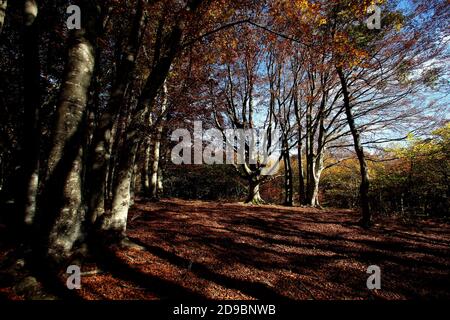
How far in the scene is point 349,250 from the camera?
582 cm

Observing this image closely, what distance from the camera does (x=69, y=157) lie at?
3.83 meters

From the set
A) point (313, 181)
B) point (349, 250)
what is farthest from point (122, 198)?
point (313, 181)

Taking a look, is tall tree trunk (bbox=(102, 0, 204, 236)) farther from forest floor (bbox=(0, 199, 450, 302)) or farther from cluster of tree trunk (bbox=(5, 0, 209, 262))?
forest floor (bbox=(0, 199, 450, 302))

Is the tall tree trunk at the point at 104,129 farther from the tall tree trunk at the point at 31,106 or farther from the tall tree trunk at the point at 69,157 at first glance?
the tall tree trunk at the point at 69,157

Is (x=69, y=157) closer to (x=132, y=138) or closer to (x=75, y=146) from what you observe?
(x=75, y=146)

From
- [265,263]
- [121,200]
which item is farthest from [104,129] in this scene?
[265,263]

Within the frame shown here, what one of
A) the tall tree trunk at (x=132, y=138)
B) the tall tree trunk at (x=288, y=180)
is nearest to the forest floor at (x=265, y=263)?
the tall tree trunk at (x=132, y=138)

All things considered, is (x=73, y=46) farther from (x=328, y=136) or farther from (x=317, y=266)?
(x=328, y=136)

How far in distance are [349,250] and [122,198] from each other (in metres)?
5.65

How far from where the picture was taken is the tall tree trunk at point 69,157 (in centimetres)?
362

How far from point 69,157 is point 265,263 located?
164 inches

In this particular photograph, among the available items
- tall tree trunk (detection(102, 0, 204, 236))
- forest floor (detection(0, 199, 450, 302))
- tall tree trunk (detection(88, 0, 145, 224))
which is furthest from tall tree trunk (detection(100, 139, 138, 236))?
tall tree trunk (detection(88, 0, 145, 224))

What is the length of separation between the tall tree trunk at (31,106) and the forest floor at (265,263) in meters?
2.46
